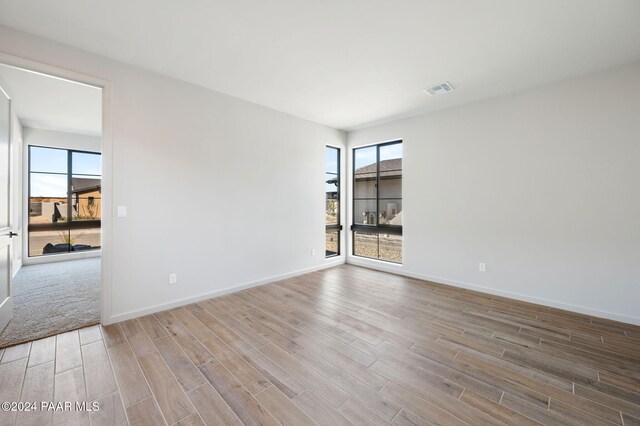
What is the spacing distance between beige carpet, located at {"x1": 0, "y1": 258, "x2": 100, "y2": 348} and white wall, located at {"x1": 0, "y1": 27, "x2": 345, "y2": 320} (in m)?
0.56

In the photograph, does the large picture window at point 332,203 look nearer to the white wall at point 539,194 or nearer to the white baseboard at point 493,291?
the white baseboard at point 493,291

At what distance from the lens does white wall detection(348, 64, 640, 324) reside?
3.06 meters

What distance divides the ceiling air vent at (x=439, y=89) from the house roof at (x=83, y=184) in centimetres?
788

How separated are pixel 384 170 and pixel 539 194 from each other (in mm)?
2537

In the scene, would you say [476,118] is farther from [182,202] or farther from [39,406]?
[39,406]

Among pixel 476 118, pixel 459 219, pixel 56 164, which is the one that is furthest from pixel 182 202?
pixel 56 164

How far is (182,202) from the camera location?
3.46 metres

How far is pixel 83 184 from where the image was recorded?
259 inches

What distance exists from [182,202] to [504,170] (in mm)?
4479

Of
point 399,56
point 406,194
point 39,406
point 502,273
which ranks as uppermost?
point 399,56

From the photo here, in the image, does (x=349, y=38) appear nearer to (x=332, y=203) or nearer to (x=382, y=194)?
(x=382, y=194)

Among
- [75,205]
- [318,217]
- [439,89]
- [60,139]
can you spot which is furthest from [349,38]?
[75,205]

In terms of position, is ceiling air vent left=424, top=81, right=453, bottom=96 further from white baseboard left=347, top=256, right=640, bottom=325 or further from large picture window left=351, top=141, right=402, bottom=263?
white baseboard left=347, top=256, right=640, bottom=325

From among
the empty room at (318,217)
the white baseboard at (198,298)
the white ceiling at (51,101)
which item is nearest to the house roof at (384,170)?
the empty room at (318,217)
